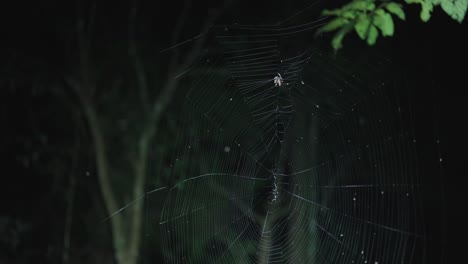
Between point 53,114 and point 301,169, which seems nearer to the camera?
point 301,169

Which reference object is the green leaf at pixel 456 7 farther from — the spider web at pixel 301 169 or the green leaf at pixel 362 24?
the spider web at pixel 301 169

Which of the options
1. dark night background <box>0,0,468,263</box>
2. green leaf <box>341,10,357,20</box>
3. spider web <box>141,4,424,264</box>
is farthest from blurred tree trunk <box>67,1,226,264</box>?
green leaf <box>341,10,357,20</box>

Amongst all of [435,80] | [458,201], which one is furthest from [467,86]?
[458,201]

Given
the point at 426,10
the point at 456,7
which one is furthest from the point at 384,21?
the point at 456,7

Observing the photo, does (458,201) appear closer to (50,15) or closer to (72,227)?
(72,227)

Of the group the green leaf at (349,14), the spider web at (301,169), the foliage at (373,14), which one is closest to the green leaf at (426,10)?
the foliage at (373,14)

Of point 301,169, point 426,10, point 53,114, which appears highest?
point 426,10

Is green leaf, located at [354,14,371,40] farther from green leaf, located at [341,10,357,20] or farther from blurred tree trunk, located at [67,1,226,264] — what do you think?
blurred tree trunk, located at [67,1,226,264]

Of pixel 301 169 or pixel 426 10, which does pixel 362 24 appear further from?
pixel 301 169
